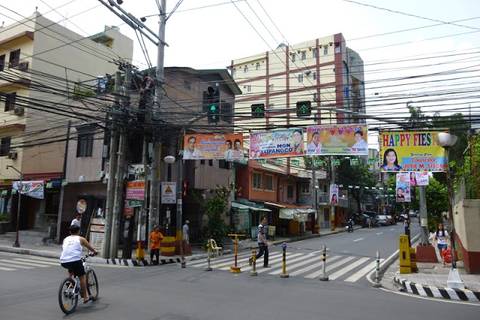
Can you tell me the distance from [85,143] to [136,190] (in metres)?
8.66

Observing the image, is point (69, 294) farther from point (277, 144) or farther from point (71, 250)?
point (277, 144)

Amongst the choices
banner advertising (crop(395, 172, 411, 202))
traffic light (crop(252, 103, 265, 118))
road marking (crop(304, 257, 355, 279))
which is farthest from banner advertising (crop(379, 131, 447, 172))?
banner advertising (crop(395, 172, 411, 202))

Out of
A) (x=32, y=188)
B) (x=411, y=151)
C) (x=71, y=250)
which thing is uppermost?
(x=411, y=151)

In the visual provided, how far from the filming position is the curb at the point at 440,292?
420 inches

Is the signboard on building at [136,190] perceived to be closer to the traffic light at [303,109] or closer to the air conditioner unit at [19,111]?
the traffic light at [303,109]

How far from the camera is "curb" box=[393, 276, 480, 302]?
10.7m

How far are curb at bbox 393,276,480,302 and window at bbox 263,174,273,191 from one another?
2546 cm

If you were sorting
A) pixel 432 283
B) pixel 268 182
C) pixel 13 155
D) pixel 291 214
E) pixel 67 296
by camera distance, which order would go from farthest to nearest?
pixel 268 182 < pixel 291 214 < pixel 13 155 < pixel 432 283 < pixel 67 296

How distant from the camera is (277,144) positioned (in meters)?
17.7

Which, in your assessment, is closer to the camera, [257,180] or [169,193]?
[169,193]

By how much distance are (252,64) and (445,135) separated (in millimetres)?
53063

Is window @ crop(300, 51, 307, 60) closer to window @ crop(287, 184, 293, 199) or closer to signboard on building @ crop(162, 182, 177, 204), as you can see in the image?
window @ crop(287, 184, 293, 199)

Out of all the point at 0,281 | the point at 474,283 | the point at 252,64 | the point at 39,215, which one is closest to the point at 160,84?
the point at 0,281

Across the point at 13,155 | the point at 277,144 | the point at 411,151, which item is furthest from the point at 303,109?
the point at 13,155
